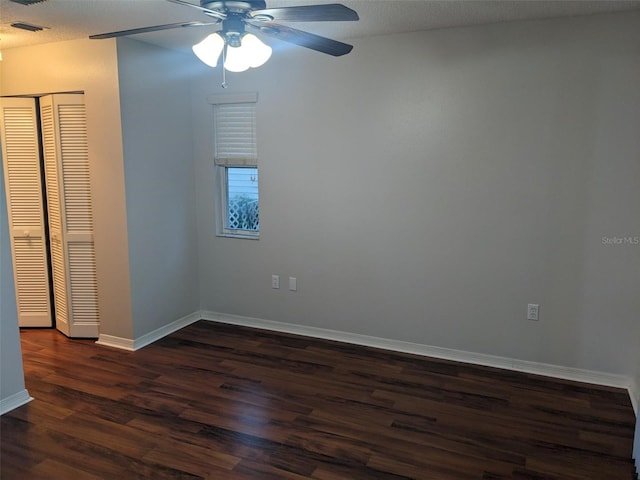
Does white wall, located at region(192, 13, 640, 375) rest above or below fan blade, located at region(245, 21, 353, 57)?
below

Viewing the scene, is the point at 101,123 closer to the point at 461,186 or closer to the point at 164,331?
the point at 164,331

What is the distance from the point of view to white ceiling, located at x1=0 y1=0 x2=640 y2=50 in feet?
9.76

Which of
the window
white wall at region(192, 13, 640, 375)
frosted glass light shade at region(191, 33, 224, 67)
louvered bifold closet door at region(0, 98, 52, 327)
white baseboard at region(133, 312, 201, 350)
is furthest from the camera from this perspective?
the window

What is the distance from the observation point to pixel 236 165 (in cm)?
455

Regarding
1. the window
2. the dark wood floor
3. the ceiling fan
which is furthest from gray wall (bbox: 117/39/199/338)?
the ceiling fan

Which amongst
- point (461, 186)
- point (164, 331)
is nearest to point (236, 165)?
point (164, 331)

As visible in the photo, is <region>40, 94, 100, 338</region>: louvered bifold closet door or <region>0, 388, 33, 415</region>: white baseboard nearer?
<region>0, 388, 33, 415</region>: white baseboard

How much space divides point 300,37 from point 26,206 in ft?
10.8

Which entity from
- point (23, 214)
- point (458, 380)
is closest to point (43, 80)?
point (23, 214)

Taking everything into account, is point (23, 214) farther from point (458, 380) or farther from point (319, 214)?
point (458, 380)

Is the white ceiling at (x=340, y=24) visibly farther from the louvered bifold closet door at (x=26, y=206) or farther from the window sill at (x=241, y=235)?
the window sill at (x=241, y=235)

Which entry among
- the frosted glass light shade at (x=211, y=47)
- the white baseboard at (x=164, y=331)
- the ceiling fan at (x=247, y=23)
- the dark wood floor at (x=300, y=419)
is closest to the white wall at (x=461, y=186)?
the dark wood floor at (x=300, y=419)

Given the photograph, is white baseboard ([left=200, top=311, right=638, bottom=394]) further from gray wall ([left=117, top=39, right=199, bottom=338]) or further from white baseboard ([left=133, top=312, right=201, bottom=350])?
gray wall ([left=117, top=39, right=199, bottom=338])

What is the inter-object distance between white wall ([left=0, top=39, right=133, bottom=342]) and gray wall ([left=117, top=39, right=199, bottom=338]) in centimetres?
7
